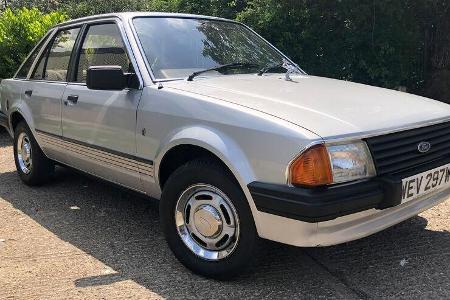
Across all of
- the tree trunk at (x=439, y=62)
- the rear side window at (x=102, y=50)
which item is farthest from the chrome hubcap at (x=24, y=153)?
the tree trunk at (x=439, y=62)

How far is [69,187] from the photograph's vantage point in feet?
17.5

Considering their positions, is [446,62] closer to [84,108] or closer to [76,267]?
[84,108]

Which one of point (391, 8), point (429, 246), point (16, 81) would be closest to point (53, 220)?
point (16, 81)

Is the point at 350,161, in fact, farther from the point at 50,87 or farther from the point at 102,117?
the point at 50,87

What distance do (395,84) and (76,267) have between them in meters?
6.09

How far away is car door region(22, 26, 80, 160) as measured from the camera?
4.53 meters

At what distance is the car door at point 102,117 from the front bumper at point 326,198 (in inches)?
48.7

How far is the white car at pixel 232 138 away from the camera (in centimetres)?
269

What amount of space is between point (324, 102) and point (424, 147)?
0.66 meters

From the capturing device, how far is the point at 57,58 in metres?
4.84

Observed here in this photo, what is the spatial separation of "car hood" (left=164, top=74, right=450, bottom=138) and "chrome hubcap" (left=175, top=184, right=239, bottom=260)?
61 centimetres

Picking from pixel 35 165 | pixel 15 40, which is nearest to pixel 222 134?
pixel 35 165

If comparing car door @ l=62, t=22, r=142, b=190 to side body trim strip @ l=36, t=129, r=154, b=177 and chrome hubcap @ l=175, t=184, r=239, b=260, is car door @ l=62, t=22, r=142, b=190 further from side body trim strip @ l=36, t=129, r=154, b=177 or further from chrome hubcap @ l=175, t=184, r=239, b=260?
chrome hubcap @ l=175, t=184, r=239, b=260

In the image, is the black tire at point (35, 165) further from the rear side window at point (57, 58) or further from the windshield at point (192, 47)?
the windshield at point (192, 47)
